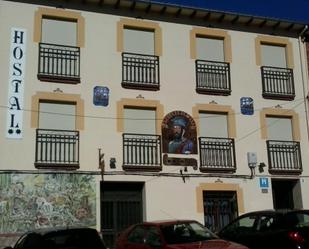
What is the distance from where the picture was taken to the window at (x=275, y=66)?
77.7ft

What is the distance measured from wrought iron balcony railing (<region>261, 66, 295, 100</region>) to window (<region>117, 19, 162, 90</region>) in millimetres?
4645

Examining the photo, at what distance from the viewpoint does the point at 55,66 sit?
67.6ft

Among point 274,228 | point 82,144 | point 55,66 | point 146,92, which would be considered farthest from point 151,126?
point 274,228

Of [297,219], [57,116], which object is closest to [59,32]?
[57,116]

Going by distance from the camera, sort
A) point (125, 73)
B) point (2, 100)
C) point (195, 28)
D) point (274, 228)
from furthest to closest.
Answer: point (195, 28)
point (125, 73)
point (2, 100)
point (274, 228)

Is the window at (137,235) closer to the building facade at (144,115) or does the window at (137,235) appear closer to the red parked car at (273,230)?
the red parked car at (273,230)

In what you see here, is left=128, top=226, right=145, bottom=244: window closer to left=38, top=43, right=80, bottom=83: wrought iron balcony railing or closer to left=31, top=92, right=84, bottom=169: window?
left=31, top=92, right=84, bottom=169: window

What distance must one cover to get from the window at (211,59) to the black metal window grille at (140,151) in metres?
2.99

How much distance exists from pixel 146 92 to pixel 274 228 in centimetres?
916

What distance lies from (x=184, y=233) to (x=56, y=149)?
8.15 metres

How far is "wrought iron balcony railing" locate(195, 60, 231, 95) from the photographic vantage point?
22.6 metres

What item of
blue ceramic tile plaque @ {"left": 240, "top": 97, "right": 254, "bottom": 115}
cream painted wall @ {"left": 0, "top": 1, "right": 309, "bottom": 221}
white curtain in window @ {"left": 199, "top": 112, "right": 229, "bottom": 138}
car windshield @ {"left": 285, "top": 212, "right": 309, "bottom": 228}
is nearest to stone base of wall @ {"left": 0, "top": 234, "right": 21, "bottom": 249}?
cream painted wall @ {"left": 0, "top": 1, "right": 309, "bottom": 221}

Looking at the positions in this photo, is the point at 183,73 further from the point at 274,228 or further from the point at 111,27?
the point at 274,228

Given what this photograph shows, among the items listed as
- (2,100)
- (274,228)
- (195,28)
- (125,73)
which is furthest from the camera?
(195,28)
